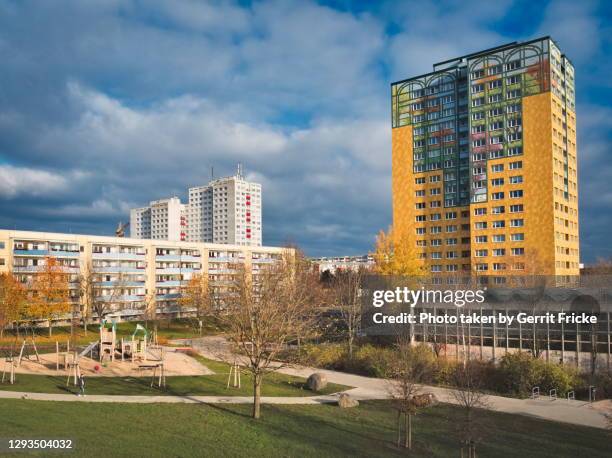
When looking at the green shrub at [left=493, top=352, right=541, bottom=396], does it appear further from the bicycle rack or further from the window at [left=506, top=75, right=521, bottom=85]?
the window at [left=506, top=75, right=521, bottom=85]

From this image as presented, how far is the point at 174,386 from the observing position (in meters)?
32.3

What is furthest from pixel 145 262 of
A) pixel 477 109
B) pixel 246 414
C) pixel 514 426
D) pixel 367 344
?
pixel 514 426

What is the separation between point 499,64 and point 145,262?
64203mm

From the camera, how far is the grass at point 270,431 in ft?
61.4

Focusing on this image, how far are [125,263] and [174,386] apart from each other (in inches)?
2120

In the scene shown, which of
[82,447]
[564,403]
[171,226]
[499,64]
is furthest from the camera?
[171,226]

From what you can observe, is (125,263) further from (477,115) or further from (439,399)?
(439,399)

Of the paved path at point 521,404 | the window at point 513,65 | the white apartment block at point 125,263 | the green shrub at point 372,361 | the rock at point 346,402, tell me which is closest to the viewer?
the paved path at point 521,404

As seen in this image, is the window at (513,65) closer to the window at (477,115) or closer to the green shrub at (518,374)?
the window at (477,115)

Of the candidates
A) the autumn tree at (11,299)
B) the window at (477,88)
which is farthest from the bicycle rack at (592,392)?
the window at (477,88)

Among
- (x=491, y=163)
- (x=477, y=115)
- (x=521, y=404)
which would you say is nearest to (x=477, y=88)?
(x=477, y=115)

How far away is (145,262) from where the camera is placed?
8506 centimetres

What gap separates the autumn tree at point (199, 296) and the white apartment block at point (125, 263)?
2204 mm

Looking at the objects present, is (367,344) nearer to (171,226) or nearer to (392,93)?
(392,93)
